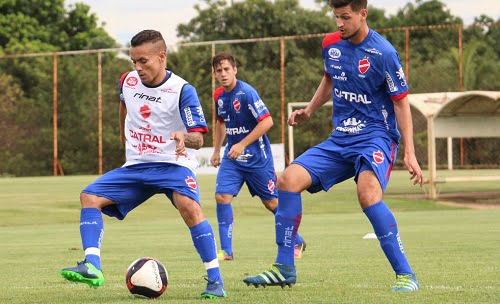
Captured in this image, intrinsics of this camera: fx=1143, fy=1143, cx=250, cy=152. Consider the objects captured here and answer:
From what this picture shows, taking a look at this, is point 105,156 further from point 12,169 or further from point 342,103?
point 342,103

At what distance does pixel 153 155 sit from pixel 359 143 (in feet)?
4.86

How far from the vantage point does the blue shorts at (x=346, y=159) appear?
809 centimetres

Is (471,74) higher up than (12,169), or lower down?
higher up

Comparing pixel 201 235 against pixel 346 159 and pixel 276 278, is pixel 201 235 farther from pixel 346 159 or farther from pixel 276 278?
pixel 346 159

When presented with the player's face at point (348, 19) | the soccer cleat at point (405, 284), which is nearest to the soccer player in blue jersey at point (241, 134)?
the player's face at point (348, 19)

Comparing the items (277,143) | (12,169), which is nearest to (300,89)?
(277,143)

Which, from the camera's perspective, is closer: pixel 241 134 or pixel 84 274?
pixel 84 274

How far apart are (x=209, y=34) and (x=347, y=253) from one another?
4627 centimetres

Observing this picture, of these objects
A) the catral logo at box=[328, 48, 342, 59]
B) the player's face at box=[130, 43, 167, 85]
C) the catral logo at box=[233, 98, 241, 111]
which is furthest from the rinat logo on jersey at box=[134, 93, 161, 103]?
the catral logo at box=[233, 98, 241, 111]

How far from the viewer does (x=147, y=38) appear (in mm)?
8133

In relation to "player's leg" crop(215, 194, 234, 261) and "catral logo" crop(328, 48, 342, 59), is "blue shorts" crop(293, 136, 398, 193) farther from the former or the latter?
"player's leg" crop(215, 194, 234, 261)

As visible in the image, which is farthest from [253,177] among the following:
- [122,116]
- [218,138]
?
[122,116]

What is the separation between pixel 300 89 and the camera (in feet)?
132

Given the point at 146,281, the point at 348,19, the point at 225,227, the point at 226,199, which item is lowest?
the point at 225,227
